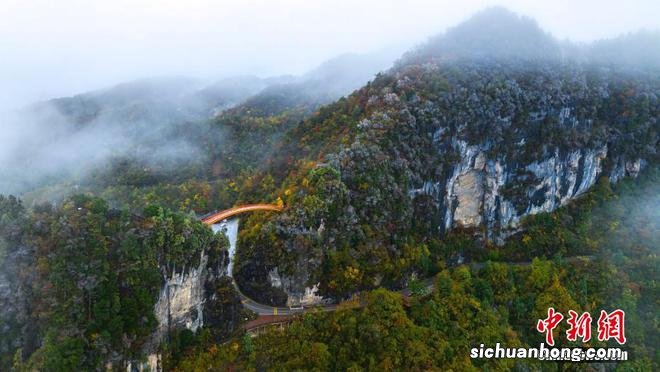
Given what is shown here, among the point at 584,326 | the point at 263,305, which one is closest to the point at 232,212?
the point at 263,305

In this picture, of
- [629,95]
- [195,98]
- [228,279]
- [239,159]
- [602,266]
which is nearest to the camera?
[228,279]

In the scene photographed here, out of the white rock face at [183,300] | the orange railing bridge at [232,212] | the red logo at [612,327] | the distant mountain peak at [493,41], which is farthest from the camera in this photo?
the distant mountain peak at [493,41]

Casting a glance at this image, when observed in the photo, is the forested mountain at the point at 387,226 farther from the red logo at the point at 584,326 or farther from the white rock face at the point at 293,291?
the red logo at the point at 584,326

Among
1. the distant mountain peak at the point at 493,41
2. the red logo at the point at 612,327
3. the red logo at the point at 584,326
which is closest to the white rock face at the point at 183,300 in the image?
the red logo at the point at 584,326

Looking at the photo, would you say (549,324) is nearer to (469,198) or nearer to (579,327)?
(579,327)

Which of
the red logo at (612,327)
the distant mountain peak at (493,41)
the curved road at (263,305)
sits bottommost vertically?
the red logo at (612,327)

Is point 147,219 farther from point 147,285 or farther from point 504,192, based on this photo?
point 504,192

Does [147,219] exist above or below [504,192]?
above

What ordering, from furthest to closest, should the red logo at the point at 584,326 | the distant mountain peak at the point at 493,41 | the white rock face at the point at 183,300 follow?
1. the distant mountain peak at the point at 493,41
2. the red logo at the point at 584,326
3. the white rock face at the point at 183,300

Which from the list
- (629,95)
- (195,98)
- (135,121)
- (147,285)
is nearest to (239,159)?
(135,121)
